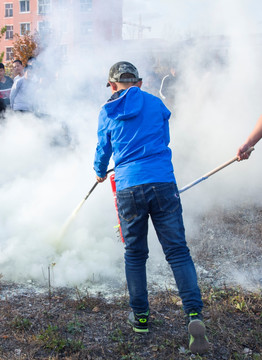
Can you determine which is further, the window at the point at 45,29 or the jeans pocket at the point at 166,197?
the window at the point at 45,29

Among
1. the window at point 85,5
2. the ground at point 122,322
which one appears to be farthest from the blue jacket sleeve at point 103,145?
the window at point 85,5

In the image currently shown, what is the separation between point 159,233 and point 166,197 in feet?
0.83

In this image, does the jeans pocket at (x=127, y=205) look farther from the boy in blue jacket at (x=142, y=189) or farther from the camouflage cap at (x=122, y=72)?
the camouflage cap at (x=122, y=72)

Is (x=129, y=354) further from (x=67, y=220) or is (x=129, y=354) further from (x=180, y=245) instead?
(x=67, y=220)

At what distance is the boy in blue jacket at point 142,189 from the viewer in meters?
2.58

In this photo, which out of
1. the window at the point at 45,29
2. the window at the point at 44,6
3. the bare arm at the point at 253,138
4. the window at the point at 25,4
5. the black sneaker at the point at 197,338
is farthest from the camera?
the window at the point at 25,4

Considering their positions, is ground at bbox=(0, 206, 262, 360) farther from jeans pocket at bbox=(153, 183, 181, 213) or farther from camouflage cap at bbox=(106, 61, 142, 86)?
camouflage cap at bbox=(106, 61, 142, 86)

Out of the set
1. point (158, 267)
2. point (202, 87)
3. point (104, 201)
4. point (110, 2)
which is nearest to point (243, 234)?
point (158, 267)

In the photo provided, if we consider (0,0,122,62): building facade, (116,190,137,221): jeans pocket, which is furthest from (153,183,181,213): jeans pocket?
(0,0,122,62): building facade

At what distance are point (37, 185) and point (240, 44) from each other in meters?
3.81

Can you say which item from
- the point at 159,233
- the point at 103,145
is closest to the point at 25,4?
the point at 103,145

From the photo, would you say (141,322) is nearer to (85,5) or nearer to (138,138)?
(138,138)

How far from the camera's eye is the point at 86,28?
661 cm

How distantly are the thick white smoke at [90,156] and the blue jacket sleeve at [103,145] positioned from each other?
1.08 m
